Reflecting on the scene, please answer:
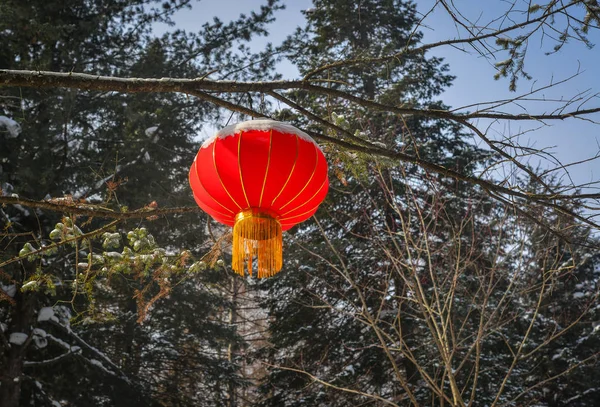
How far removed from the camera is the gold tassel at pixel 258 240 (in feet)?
7.38

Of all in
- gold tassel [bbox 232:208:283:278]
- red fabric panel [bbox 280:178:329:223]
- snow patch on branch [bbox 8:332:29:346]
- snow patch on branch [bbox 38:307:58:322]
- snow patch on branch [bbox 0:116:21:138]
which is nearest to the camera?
gold tassel [bbox 232:208:283:278]

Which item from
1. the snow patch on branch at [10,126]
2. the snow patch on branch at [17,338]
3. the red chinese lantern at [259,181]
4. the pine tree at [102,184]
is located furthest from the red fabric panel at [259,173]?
the snow patch on branch at [17,338]

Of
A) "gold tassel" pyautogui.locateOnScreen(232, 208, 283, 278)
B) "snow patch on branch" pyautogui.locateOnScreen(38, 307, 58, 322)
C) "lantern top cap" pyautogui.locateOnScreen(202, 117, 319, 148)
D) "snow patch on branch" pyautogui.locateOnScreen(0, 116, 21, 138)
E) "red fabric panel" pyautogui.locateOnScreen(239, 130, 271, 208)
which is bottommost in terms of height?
"gold tassel" pyautogui.locateOnScreen(232, 208, 283, 278)

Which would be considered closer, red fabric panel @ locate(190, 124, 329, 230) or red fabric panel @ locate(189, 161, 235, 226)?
red fabric panel @ locate(190, 124, 329, 230)

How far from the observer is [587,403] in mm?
10227

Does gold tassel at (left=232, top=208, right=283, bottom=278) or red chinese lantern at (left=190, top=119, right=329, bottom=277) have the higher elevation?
red chinese lantern at (left=190, top=119, right=329, bottom=277)

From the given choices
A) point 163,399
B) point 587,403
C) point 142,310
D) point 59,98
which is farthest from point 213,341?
point 587,403

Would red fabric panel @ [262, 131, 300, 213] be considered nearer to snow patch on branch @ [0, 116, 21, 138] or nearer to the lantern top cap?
the lantern top cap

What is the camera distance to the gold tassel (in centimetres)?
225


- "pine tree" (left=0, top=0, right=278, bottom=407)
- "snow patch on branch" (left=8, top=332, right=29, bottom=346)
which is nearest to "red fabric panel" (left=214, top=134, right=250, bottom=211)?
"pine tree" (left=0, top=0, right=278, bottom=407)

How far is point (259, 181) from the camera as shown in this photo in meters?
2.18

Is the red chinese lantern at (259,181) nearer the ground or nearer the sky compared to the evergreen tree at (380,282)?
nearer the ground

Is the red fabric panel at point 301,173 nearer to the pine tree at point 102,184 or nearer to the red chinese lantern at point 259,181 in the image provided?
the red chinese lantern at point 259,181

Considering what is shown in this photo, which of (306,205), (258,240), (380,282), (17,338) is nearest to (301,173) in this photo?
(306,205)
